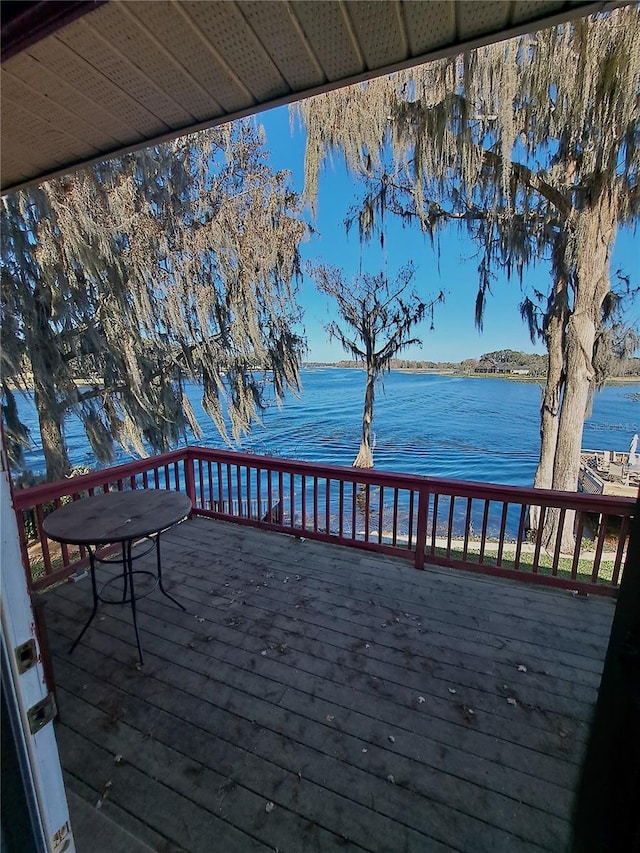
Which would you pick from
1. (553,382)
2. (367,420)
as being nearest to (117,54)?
(553,382)

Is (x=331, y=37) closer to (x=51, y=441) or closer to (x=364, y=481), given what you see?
(x=364, y=481)

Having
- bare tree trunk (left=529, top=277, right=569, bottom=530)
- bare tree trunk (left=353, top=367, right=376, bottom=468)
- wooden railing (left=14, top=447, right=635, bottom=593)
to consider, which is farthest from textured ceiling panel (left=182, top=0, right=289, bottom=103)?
bare tree trunk (left=353, top=367, right=376, bottom=468)

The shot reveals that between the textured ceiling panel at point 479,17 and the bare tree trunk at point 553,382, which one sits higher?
the textured ceiling panel at point 479,17

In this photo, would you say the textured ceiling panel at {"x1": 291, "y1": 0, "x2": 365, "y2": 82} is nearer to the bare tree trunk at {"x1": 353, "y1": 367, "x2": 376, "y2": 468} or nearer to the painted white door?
the painted white door

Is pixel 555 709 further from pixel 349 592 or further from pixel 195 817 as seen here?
pixel 195 817

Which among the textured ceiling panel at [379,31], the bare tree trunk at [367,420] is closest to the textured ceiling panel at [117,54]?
the textured ceiling panel at [379,31]

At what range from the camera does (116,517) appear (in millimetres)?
2068

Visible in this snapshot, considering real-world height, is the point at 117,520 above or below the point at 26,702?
below

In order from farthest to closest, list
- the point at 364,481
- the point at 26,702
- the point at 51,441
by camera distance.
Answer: the point at 51,441 < the point at 364,481 < the point at 26,702

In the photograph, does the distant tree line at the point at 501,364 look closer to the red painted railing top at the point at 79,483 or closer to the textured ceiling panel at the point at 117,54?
the red painted railing top at the point at 79,483

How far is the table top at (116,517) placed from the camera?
1.84 m

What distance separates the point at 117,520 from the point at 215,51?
6.54 feet

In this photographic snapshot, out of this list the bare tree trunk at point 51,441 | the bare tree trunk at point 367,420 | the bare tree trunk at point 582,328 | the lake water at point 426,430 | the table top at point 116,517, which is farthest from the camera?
the lake water at point 426,430

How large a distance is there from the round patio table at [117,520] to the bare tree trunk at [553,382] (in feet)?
19.3
